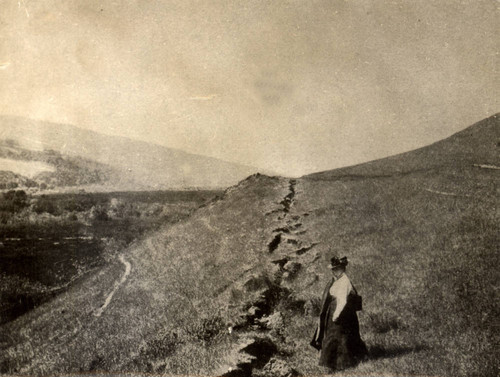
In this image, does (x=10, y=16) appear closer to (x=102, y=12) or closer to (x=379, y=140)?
(x=102, y=12)

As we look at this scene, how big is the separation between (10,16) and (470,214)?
294 inches

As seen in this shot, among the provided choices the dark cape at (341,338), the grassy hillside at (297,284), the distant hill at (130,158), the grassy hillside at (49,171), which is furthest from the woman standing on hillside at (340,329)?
the grassy hillside at (49,171)

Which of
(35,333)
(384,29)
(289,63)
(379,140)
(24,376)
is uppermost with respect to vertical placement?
(384,29)

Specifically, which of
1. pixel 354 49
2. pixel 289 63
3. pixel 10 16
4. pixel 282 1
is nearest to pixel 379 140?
pixel 354 49

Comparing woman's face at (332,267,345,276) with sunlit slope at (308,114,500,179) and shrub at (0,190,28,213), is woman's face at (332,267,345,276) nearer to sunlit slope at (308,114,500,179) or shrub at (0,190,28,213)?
sunlit slope at (308,114,500,179)

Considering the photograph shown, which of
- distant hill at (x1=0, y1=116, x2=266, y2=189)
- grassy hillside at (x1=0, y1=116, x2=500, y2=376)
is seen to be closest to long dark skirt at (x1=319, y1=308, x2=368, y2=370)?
grassy hillside at (x1=0, y1=116, x2=500, y2=376)

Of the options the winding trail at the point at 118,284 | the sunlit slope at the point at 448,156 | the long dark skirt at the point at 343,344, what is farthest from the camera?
the sunlit slope at the point at 448,156

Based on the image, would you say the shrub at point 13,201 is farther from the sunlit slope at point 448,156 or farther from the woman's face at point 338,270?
the woman's face at point 338,270

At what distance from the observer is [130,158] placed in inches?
235

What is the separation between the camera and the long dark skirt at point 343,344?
16.3 feet

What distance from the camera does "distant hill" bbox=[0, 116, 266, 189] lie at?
5.90m

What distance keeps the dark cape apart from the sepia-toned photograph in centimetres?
44

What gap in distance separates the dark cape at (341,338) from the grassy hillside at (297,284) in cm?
13

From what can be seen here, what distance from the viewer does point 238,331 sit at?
5461 mm
